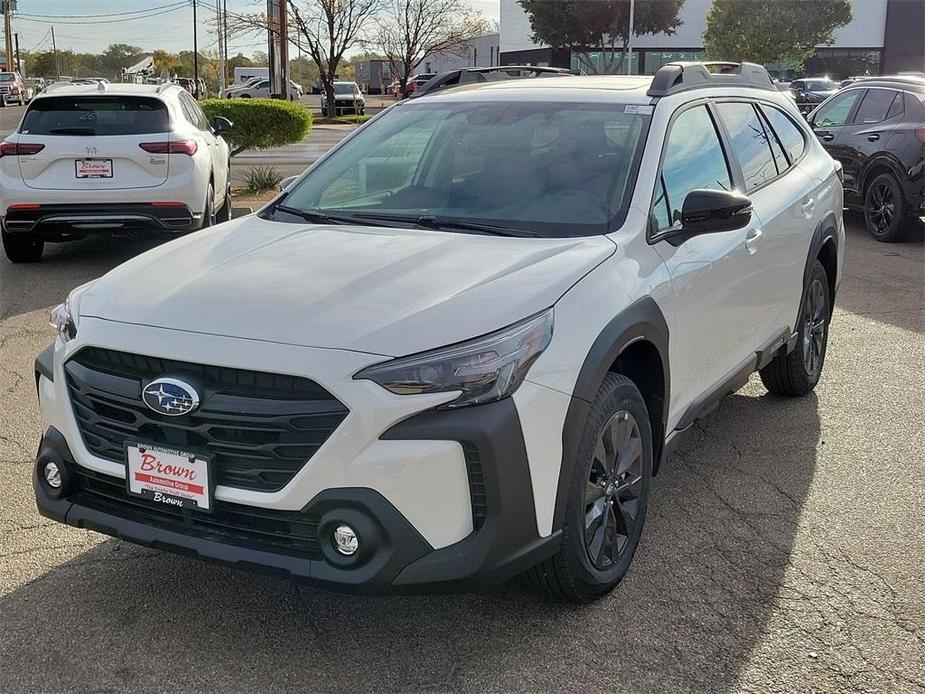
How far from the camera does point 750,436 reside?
5.11 m

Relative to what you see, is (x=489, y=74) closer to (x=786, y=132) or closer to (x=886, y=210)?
(x=786, y=132)

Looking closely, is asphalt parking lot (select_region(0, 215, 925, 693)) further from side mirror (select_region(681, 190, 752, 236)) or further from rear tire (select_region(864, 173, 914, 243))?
rear tire (select_region(864, 173, 914, 243))

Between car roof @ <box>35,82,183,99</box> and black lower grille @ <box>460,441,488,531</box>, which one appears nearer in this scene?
black lower grille @ <box>460,441,488,531</box>

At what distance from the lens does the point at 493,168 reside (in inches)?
160

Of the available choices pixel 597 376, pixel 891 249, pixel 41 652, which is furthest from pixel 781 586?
pixel 891 249

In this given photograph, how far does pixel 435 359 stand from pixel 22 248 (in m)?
7.59

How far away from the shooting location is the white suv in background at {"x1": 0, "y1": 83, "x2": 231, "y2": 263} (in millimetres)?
8602

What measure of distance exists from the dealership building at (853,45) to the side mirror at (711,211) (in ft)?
179

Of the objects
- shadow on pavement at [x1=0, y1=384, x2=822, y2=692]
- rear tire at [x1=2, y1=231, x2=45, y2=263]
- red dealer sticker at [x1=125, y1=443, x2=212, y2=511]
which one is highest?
red dealer sticker at [x1=125, y1=443, x2=212, y2=511]

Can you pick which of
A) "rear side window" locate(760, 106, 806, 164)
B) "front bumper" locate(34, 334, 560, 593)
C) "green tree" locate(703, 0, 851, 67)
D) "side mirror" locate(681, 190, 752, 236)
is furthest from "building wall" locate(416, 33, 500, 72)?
"front bumper" locate(34, 334, 560, 593)

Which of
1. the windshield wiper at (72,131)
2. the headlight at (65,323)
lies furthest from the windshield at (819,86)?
the headlight at (65,323)

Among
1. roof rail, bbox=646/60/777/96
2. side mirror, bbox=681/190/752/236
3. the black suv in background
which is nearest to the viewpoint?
side mirror, bbox=681/190/752/236

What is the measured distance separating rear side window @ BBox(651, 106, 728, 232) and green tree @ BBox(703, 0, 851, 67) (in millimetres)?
47178

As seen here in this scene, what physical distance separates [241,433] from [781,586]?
76.9 inches
